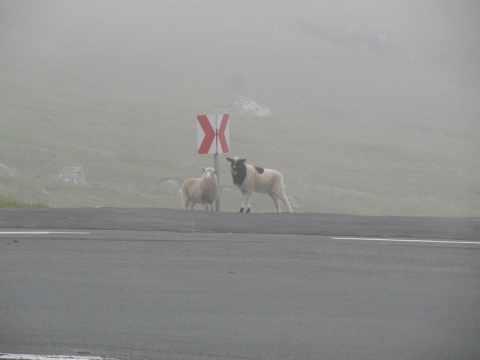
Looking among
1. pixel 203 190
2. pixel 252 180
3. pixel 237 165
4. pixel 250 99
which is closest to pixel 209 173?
pixel 203 190

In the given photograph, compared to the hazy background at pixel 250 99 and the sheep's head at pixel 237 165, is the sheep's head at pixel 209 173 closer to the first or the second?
the sheep's head at pixel 237 165

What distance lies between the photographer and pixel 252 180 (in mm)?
20000

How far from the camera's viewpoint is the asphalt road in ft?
22.9

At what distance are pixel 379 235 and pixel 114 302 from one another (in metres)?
5.87

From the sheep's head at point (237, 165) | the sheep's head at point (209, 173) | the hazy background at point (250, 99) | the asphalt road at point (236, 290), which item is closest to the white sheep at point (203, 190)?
the sheep's head at point (209, 173)

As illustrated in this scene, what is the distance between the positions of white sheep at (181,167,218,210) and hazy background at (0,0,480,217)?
16548 mm

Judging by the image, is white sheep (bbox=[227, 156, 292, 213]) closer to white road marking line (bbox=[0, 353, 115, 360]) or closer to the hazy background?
white road marking line (bbox=[0, 353, 115, 360])

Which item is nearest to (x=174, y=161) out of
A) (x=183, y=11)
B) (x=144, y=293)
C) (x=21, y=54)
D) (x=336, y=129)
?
(x=336, y=129)

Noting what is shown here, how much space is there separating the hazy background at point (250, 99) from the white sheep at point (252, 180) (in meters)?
15.2

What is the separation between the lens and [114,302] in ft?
26.9

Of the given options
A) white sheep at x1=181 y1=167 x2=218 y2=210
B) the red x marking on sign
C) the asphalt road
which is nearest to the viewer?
the asphalt road

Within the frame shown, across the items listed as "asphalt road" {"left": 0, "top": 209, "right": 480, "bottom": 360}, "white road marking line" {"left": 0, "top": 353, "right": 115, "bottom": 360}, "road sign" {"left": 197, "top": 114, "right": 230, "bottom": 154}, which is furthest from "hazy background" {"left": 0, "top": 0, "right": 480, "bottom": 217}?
"white road marking line" {"left": 0, "top": 353, "right": 115, "bottom": 360}

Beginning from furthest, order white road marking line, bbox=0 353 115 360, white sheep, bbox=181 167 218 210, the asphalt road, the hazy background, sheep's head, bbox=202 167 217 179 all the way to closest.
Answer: the hazy background, white sheep, bbox=181 167 218 210, sheep's head, bbox=202 167 217 179, the asphalt road, white road marking line, bbox=0 353 115 360

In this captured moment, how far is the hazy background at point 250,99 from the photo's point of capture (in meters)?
62.8
